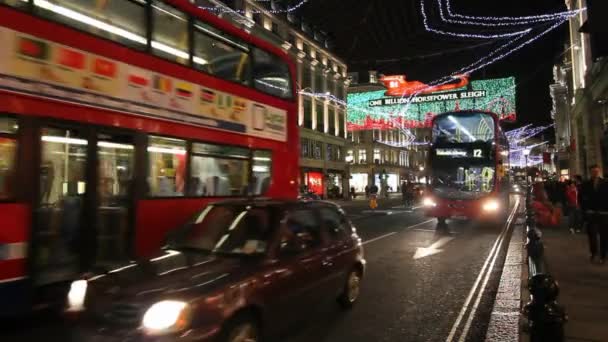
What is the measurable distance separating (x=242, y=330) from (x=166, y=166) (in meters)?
3.85

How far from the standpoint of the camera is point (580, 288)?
687cm

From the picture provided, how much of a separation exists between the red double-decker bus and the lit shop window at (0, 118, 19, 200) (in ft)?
0.04

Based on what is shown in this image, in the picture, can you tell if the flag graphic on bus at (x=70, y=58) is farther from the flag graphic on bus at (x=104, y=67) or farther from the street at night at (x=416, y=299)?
the street at night at (x=416, y=299)

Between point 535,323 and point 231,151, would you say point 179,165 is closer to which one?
point 231,151

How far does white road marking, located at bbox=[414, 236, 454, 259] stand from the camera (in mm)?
10859

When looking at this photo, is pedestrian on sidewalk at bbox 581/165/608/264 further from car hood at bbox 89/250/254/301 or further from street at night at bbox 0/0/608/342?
car hood at bbox 89/250/254/301

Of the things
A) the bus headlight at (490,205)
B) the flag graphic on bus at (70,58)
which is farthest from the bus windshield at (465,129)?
the flag graphic on bus at (70,58)

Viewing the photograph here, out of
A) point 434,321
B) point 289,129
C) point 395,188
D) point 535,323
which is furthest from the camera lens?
point 395,188

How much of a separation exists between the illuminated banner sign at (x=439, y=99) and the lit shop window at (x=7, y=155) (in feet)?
75.9

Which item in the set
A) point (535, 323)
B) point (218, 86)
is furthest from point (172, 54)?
point (535, 323)

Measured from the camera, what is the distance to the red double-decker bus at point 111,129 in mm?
5203

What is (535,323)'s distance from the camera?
3281 mm

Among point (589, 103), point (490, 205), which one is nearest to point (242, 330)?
point (490, 205)

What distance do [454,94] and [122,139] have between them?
23.5 meters
